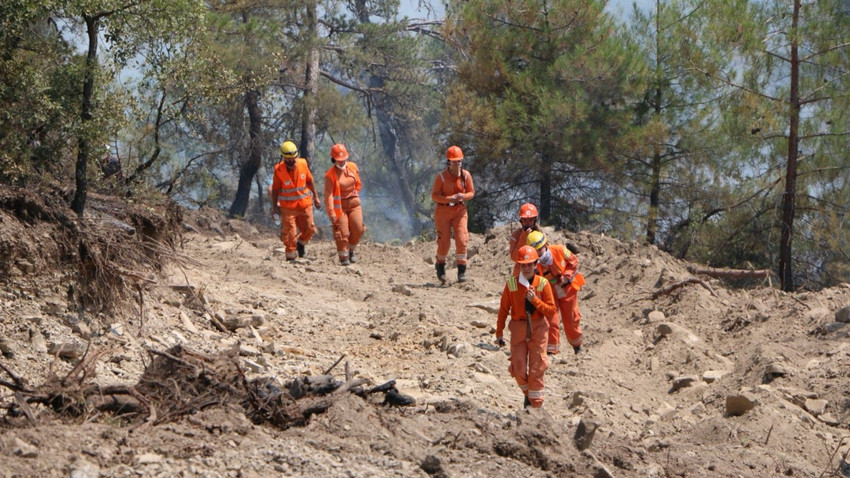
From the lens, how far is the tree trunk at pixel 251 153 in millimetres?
22975

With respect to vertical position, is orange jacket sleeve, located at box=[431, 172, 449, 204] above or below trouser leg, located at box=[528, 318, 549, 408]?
above

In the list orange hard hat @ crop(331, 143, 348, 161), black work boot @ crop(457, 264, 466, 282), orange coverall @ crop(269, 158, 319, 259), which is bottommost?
black work boot @ crop(457, 264, 466, 282)

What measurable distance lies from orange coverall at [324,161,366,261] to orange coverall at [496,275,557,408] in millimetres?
5936

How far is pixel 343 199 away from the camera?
47.5 feet

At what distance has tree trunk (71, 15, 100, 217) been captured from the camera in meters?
9.16

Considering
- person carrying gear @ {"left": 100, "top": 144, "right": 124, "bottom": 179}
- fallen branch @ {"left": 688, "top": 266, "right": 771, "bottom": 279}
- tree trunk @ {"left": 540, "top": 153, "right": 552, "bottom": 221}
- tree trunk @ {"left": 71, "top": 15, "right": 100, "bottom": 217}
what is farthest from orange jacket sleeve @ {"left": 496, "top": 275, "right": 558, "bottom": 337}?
tree trunk @ {"left": 540, "top": 153, "right": 552, "bottom": 221}

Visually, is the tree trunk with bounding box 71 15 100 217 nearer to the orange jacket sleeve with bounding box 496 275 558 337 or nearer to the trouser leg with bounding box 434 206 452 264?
the orange jacket sleeve with bounding box 496 275 558 337

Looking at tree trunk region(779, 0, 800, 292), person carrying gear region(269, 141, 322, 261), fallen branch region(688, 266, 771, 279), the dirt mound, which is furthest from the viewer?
tree trunk region(779, 0, 800, 292)

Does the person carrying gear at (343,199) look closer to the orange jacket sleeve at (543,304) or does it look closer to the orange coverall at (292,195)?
the orange coverall at (292,195)

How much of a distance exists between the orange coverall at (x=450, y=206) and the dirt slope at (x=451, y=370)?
71 centimetres

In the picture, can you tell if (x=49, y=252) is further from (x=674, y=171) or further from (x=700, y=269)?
(x=674, y=171)

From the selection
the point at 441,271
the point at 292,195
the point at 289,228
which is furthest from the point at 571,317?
the point at 289,228

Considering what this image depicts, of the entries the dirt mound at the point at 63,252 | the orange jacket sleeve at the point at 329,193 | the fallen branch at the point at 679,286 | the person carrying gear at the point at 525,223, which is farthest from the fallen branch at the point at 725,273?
the dirt mound at the point at 63,252

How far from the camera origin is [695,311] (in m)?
13.0
